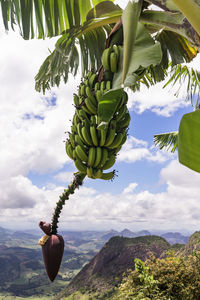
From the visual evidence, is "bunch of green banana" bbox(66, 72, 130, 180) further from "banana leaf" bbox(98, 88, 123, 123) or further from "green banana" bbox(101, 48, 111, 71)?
"banana leaf" bbox(98, 88, 123, 123)

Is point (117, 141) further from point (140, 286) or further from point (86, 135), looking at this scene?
point (140, 286)

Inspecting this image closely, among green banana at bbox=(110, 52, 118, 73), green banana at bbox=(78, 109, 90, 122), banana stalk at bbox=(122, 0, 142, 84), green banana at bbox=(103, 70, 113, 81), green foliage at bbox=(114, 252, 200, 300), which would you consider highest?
banana stalk at bbox=(122, 0, 142, 84)

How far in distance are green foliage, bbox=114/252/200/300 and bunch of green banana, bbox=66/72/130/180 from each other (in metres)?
3.75

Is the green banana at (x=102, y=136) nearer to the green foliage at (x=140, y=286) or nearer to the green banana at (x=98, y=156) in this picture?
the green banana at (x=98, y=156)

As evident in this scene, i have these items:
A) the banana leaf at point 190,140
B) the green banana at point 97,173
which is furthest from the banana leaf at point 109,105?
the green banana at point 97,173

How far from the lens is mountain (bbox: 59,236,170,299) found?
70.6 ft

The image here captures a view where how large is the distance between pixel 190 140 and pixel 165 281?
5156 millimetres

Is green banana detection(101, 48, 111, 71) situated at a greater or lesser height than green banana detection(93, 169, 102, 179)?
greater

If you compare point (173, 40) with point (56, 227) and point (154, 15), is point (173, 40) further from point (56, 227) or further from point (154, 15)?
point (56, 227)

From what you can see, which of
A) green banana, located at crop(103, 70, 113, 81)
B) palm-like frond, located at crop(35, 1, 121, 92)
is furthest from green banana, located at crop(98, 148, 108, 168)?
palm-like frond, located at crop(35, 1, 121, 92)

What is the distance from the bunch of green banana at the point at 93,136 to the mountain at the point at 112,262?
1957 centimetres

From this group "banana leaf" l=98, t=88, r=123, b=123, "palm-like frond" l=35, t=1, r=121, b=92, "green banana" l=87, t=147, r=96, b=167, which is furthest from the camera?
"palm-like frond" l=35, t=1, r=121, b=92

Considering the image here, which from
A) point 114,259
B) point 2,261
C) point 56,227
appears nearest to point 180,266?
point 56,227

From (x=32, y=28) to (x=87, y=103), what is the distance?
0.84 metres
